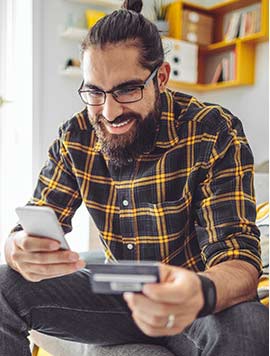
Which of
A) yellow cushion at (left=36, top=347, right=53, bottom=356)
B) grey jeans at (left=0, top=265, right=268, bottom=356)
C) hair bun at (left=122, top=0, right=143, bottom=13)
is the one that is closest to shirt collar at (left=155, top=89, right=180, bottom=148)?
hair bun at (left=122, top=0, right=143, bottom=13)

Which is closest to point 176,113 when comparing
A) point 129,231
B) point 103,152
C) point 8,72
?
point 103,152

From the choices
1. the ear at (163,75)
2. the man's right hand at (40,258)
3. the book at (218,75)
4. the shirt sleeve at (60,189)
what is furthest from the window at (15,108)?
the man's right hand at (40,258)

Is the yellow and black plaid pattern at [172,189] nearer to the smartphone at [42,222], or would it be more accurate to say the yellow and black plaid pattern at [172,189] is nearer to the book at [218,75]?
the smartphone at [42,222]

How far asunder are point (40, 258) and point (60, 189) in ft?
1.19

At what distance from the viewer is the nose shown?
1.10m

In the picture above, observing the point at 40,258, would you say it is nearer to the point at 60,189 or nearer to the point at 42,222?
the point at 42,222

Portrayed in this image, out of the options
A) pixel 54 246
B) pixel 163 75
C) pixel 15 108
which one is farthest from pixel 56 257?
pixel 15 108

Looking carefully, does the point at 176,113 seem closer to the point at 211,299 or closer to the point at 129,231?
the point at 129,231

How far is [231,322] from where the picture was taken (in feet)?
2.69

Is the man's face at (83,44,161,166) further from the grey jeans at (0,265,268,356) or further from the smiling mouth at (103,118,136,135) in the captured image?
Result: the grey jeans at (0,265,268,356)

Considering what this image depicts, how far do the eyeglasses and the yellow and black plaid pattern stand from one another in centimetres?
10

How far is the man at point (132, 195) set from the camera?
3.19 ft

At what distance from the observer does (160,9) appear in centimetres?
302

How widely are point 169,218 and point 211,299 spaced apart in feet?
1.21
